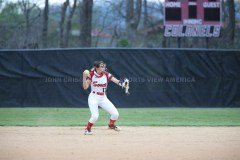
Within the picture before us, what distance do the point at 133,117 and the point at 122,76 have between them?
3429mm

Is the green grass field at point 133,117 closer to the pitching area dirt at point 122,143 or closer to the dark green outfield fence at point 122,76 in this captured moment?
the dark green outfield fence at point 122,76

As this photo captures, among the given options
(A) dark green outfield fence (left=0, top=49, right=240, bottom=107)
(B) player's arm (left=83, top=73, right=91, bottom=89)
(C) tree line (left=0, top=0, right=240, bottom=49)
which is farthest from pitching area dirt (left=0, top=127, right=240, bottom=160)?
(C) tree line (left=0, top=0, right=240, bottom=49)

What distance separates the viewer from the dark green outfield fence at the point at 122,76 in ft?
66.8

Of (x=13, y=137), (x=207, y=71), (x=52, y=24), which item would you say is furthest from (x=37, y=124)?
(x=52, y=24)

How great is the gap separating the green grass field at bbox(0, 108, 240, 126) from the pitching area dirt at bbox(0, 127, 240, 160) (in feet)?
4.47

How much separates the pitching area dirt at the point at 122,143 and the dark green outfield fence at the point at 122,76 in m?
6.24

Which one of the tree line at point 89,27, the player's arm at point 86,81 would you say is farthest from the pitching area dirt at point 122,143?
the tree line at point 89,27

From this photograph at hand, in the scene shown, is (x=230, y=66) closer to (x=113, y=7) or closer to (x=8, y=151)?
(x=8, y=151)

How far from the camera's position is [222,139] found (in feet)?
38.9

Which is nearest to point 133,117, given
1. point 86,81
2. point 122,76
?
point 122,76

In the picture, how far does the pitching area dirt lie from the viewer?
9.40 meters

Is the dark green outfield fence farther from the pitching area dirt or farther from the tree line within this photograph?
the pitching area dirt

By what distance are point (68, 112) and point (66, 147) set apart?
8.54 m

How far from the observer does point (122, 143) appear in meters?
11.1
